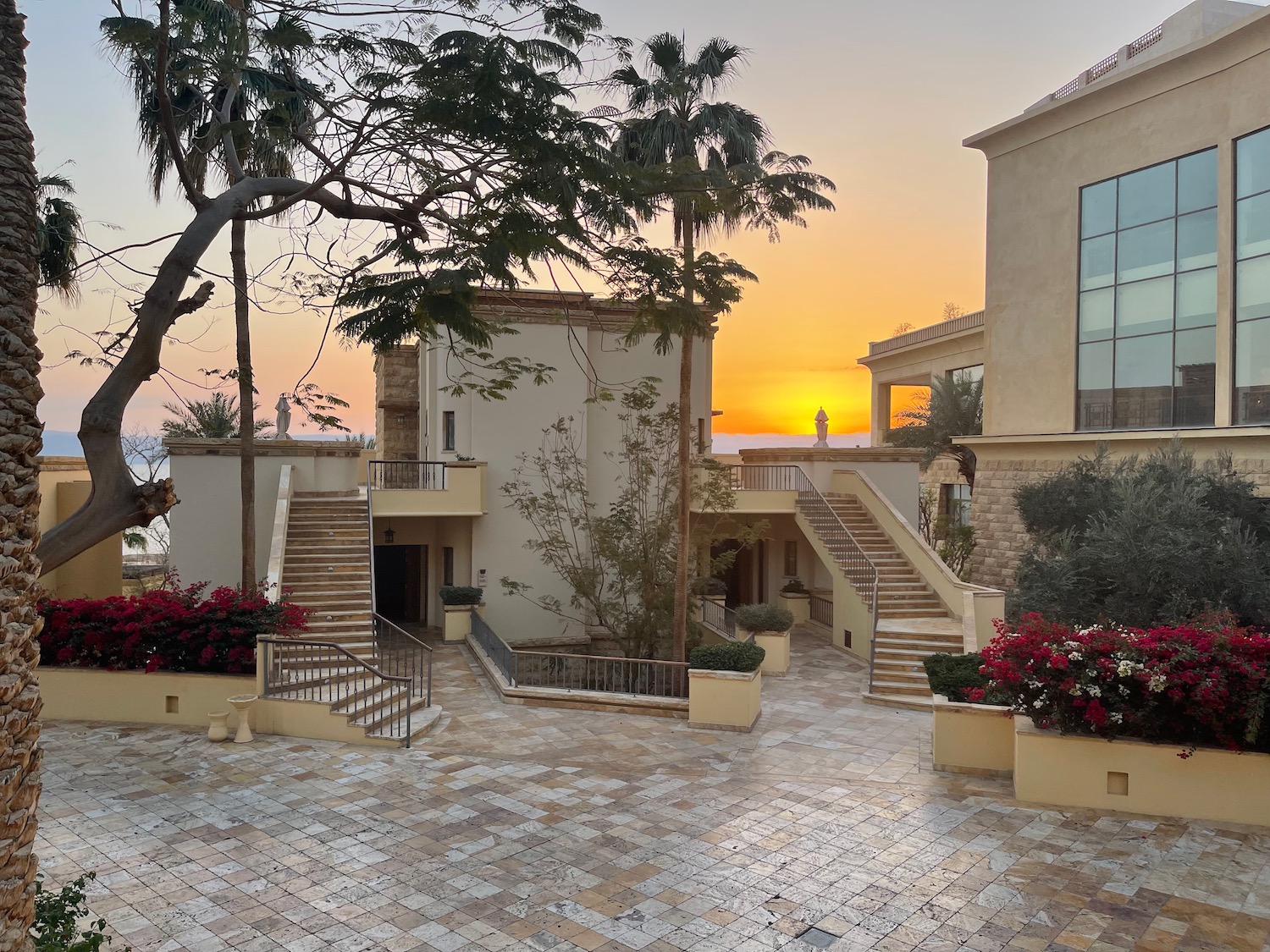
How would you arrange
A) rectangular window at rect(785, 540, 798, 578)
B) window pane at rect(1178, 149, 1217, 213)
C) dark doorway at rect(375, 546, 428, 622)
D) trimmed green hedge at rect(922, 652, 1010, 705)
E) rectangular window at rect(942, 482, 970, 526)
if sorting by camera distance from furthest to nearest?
1. rectangular window at rect(942, 482, 970, 526)
2. dark doorway at rect(375, 546, 428, 622)
3. rectangular window at rect(785, 540, 798, 578)
4. window pane at rect(1178, 149, 1217, 213)
5. trimmed green hedge at rect(922, 652, 1010, 705)

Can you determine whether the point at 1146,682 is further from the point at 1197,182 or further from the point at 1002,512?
the point at 1197,182

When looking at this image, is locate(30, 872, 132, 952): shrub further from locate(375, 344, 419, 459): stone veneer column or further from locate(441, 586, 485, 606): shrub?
locate(375, 344, 419, 459): stone veneer column

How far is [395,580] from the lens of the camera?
24.8 meters

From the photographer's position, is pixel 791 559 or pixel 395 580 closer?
pixel 791 559

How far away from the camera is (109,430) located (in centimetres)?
530

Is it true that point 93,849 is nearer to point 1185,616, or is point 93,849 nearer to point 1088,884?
point 1088,884

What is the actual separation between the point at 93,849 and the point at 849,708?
425 inches


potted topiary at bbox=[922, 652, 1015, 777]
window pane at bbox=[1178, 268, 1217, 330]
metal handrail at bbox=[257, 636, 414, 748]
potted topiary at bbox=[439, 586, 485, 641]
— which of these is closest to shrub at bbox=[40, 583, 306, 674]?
metal handrail at bbox=[257, 636, 414, 748]

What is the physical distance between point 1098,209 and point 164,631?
21.4 metres

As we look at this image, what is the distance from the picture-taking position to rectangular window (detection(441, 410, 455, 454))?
2119cm

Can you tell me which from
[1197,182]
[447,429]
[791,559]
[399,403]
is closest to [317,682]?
[447,429]

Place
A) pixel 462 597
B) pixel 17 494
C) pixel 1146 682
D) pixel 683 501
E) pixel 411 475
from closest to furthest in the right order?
1. pixel 17 494
2. pixel 1146 682
3. pixel 683 501
4. pixel 462 597
5. pixel 411 475

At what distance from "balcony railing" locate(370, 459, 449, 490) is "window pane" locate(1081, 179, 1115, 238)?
16.6 meters

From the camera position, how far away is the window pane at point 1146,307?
60.8 feet
